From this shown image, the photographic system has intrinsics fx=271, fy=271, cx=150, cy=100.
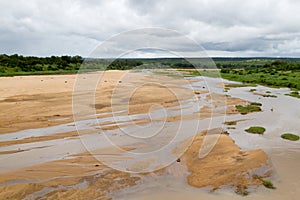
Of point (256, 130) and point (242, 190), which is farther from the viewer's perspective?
point (256, 130)

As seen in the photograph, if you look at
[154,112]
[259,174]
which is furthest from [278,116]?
[259,174]

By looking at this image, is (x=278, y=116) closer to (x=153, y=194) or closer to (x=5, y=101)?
(x=153, y=194)

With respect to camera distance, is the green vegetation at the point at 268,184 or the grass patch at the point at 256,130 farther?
the grass patch at the point at 256,130

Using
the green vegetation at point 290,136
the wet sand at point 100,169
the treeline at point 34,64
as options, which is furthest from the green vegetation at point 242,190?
the treeline at point 34,64

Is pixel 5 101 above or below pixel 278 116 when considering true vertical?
above

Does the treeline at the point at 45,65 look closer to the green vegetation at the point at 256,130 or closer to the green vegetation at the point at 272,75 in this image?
the green vegetation at the point at 272,75

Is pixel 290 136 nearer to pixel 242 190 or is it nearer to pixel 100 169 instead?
pixel 242 190

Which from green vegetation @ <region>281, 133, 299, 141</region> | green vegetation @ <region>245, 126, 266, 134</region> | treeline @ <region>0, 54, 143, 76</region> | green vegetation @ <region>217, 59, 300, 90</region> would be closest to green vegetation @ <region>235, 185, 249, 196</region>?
green vegetation @ <region>281, 133, 299, 141</region>

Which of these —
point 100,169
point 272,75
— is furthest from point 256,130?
point 272,75

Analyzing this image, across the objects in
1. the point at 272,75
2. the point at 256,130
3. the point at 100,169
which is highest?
the point at 272,75

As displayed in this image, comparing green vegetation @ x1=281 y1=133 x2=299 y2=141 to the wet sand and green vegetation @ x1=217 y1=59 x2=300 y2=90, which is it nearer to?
the wet sand

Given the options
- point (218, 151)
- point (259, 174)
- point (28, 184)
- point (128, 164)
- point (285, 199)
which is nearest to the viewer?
point (285, 199)
